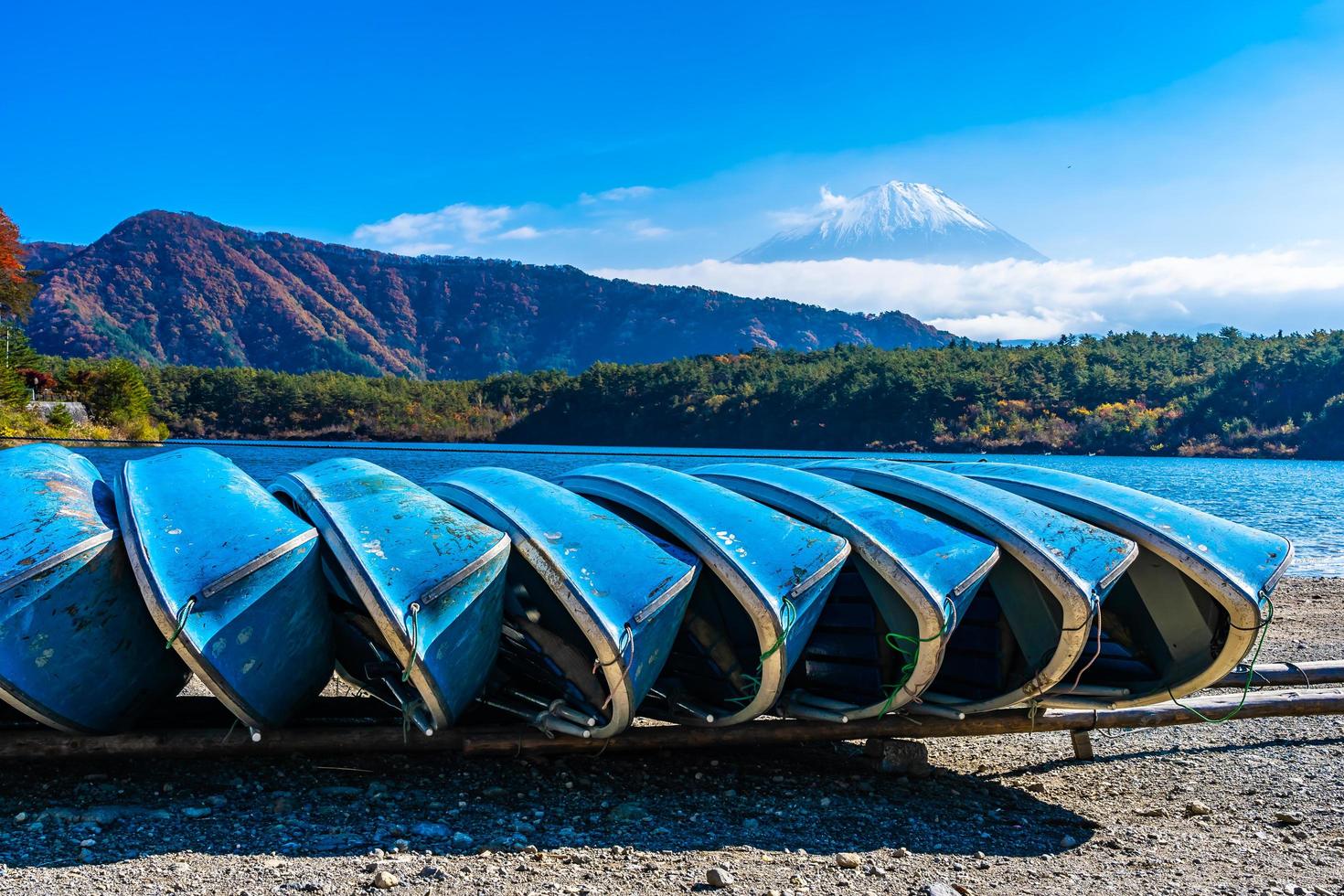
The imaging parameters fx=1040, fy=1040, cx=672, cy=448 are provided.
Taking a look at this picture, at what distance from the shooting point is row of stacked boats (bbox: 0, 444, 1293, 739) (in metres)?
4.47

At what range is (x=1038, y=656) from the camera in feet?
17.5

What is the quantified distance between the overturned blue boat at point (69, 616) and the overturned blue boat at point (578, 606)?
168cm

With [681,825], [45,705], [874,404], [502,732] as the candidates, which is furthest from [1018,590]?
[874,404]

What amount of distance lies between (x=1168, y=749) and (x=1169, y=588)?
1.13 metres

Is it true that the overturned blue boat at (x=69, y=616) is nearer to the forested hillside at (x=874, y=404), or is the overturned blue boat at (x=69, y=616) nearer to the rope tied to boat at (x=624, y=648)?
the rope tied to boat at (x=624, y=648)

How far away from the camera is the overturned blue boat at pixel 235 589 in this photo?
4.29m

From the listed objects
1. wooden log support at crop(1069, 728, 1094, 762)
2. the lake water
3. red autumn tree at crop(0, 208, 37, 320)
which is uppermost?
red autumn tree at crop(0, 208, 37, 320)

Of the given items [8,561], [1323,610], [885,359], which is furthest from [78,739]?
[885,359]

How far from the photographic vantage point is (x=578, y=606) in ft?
15.0

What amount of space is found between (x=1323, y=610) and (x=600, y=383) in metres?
90.1

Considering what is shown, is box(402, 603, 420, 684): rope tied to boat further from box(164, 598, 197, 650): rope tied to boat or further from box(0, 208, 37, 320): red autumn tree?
box(0, 208, 37, 320): red autumn tree

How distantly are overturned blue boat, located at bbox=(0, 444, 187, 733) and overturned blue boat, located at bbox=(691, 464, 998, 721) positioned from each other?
3168 mm

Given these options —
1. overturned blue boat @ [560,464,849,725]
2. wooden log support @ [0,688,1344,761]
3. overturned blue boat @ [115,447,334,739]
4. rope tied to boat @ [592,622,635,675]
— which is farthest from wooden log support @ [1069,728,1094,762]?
overturned blue boat @ [115,447,334,739]

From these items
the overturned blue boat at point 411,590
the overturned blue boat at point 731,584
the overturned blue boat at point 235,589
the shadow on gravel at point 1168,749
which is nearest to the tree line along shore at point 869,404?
the shadow on gravel at point 1168,749
